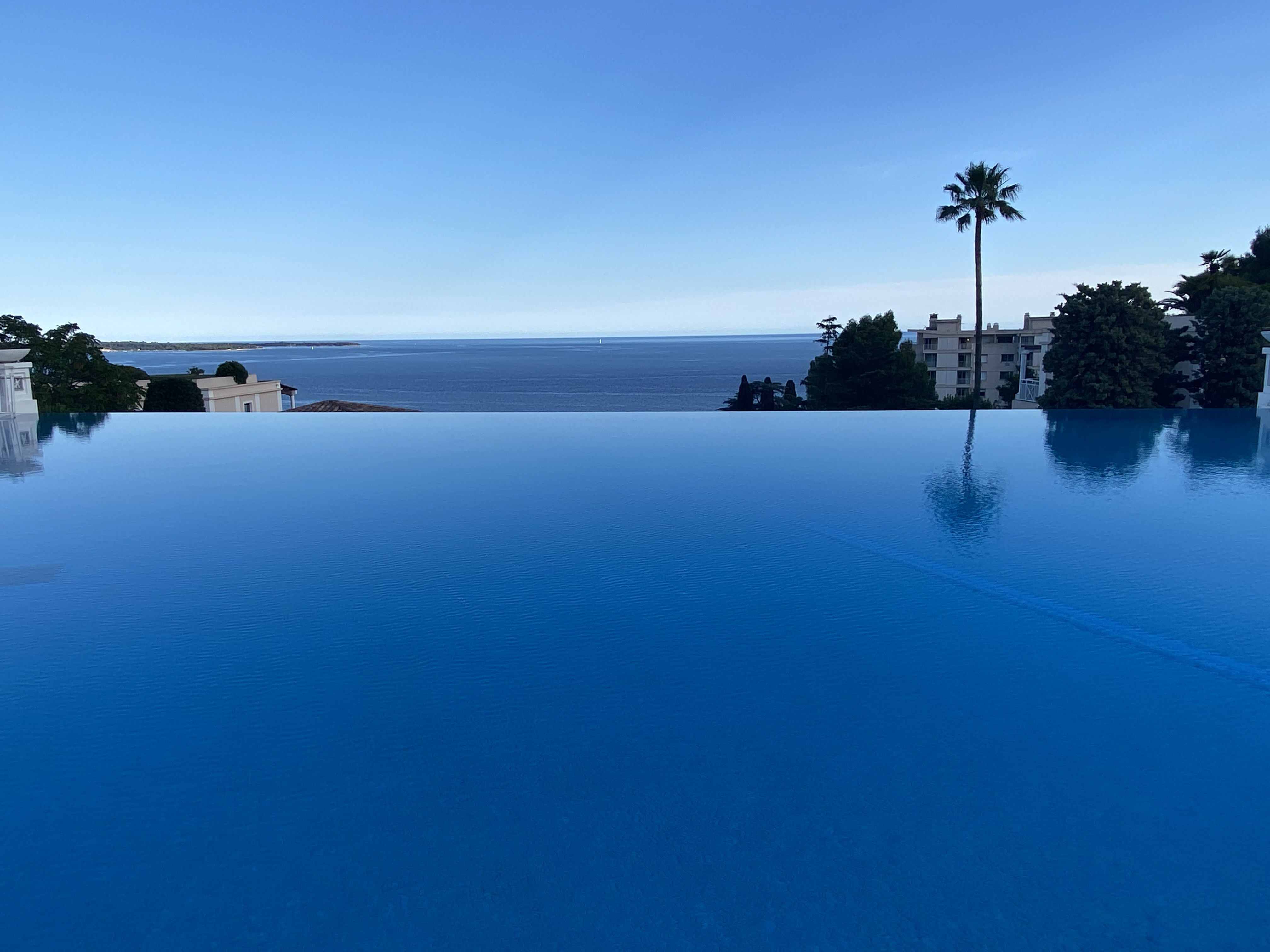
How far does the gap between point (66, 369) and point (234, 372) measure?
10906mm

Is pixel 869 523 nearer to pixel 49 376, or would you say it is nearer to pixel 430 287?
pixel 49 376

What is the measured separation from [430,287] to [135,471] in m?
49.8

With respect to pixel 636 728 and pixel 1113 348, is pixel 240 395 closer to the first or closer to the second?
pixel 1113 348

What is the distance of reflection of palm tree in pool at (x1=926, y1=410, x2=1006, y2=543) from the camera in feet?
24.9

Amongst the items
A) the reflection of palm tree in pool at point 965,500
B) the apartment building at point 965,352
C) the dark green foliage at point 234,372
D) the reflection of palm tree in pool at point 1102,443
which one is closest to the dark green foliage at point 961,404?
the reflection of palm tree in pool at point 1102,443

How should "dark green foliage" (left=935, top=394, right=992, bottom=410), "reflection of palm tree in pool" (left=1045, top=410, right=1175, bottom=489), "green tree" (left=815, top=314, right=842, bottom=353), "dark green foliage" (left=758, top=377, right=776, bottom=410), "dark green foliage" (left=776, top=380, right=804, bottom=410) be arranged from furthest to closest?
1. "green tree" (left=815, top=314, right=842, bottom=353)
2. "dark green foliage" (left=758, top=377, right=776, bottom=410)
3. "dark green foliage" (left=776, top=380, right=804, bottom=410)
4. "dark green foliage" (left=935, top=394, right=992, bottom=410)
5. "reflection of palm tree in pool" (left=1045, top=410, right=1175, bottom=489)

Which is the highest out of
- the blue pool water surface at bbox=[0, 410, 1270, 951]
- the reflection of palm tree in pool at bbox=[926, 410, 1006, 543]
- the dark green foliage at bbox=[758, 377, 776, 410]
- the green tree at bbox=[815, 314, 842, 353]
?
the green tree at bbox=[815, 314, 842, 353]

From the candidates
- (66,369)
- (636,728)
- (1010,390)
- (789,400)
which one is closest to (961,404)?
(789,400)

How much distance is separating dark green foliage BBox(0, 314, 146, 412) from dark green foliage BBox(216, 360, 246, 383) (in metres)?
8.13

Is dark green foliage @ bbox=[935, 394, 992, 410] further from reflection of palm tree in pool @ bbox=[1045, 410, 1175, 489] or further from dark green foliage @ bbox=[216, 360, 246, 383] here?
dark green foliage @ bbox=[216, 360, 246, 383]

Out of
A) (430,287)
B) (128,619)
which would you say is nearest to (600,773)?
(128,619)

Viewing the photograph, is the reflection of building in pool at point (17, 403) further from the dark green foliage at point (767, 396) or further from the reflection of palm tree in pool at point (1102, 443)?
the dark green foliage at point (767, 396)

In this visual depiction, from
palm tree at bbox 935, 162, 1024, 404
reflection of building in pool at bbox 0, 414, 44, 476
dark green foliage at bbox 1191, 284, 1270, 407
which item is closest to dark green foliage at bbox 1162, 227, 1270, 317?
dark green foliage at bbox 1191, 284, 1270, 407

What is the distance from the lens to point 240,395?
3197 centimetres
